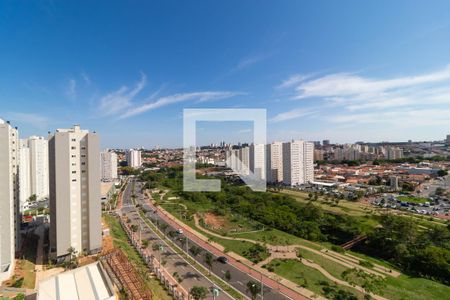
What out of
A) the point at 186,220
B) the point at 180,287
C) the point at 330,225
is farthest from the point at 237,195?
the point at 180,287

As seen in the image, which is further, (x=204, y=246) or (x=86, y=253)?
(x=204, y=246)

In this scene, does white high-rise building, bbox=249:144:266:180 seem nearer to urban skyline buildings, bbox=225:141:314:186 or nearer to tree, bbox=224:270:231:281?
urban skyline buildings, bbox=225:141:314:186

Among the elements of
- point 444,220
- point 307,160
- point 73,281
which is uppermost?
point 307,160

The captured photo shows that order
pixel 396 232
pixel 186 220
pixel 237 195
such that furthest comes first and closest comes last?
pixel 237 195
pixel 186 220
pixel 396 232

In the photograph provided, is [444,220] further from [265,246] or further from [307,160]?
[307,160]

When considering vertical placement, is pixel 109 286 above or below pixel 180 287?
above

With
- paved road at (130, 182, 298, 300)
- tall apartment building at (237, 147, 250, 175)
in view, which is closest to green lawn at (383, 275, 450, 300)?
paved road at (130, 182, 298, 300)

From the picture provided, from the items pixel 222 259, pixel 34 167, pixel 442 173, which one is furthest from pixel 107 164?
pixel 442 173

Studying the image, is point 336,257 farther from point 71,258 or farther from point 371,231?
point 71,258
